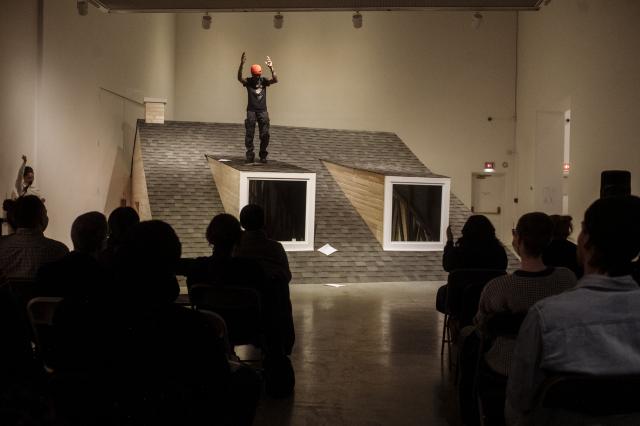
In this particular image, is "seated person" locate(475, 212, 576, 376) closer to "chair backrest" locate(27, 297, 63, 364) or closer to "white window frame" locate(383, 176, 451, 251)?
"chair backrest" locate(27, 297, 63, 364)

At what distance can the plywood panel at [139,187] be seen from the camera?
1223 cm

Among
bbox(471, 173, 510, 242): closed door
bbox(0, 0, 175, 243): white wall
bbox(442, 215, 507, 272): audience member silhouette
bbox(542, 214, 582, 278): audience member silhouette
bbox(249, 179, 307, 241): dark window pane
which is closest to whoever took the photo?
bbox(542, 214, 582, 278): audience member silhouette

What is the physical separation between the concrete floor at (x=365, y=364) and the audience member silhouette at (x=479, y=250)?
0.79 meters

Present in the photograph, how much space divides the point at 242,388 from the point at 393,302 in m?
5.64

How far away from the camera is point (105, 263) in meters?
3.85

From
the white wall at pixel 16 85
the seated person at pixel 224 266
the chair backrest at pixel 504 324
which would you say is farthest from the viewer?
the white wall at pixel 16 85

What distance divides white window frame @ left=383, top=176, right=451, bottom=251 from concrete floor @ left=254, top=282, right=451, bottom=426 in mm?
2471

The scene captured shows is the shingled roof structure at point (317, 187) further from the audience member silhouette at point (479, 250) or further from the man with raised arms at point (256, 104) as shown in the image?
the audience member silhouette at point (479, 250)

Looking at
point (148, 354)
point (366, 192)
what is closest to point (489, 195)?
point (366, 192)

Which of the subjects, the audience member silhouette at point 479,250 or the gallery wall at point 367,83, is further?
the gallery wall at point 367,83

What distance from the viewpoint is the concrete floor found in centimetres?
387

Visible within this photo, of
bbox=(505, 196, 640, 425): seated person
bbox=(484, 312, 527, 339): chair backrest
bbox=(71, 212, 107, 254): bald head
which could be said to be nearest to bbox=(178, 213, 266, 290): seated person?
bbox=(71, 212, 107, 254): bald head

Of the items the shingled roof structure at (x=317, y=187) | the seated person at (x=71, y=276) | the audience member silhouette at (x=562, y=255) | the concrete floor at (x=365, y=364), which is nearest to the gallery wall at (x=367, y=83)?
the shingled roof structure at (x=317, y=187)

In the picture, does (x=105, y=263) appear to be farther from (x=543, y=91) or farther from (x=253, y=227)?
(x=543, y=91)
